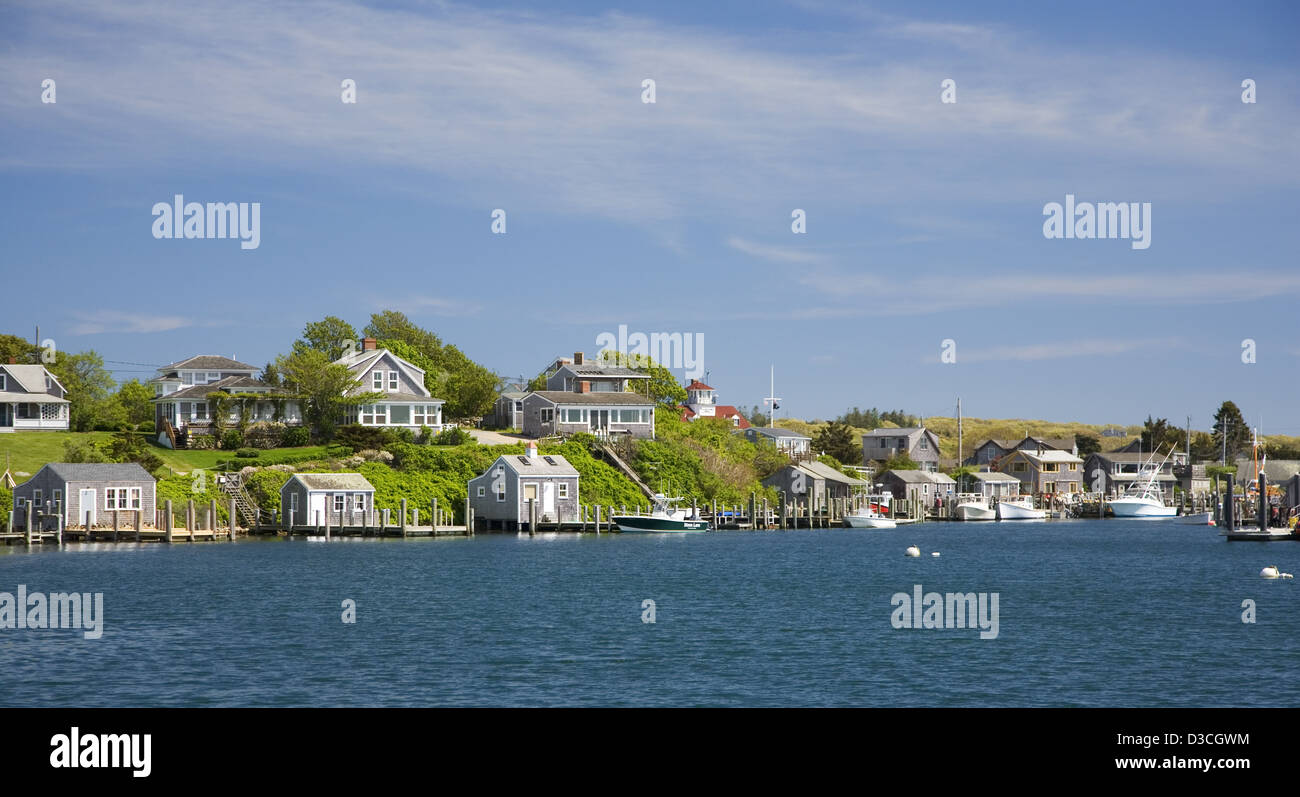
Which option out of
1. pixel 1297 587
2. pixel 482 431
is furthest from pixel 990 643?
pixel 482 431

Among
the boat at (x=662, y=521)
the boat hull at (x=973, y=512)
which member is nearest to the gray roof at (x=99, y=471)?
the boat at (x=662, y=521)

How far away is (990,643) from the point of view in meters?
37.4

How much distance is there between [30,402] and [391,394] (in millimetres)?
26999

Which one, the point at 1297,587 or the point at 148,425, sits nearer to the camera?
the point at 1297,587

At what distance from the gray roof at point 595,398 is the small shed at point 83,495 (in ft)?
132

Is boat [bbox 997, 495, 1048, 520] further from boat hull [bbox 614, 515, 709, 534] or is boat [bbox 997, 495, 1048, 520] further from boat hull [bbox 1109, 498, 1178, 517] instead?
boat hull [bbox 614, 515, 709, 534]

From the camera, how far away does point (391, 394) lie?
10400 centimetres

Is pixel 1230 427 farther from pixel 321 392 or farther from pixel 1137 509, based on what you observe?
pixel 321 392

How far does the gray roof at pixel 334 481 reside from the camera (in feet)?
264

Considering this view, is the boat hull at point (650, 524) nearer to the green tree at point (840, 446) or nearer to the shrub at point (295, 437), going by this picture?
the shrub at point (295, 437)
